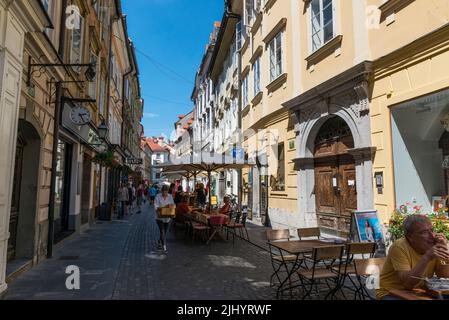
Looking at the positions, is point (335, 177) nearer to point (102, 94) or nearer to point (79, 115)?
point (79, 115)

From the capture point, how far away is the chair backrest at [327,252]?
4.34m

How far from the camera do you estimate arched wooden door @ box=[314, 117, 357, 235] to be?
9.07m

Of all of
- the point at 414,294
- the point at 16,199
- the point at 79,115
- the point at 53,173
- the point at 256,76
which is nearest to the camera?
the point at 414,294

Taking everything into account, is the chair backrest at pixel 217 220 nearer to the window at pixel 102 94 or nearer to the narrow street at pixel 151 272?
the narrow street at pixel 151 272

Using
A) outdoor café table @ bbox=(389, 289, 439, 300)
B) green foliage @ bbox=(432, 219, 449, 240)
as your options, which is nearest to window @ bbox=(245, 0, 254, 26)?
green foliage @ bbox=(432, 219, 449, 240)

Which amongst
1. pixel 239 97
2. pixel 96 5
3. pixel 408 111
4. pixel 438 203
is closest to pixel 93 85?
pixel 96 5

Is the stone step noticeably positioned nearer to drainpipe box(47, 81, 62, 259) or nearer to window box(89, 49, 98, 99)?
drainpipe box(47, 81, 62, 259)

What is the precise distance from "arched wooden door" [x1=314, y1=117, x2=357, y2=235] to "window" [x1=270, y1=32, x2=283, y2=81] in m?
3.61

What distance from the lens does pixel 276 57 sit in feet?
42.5

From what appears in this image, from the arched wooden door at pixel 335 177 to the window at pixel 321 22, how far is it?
2369 mm

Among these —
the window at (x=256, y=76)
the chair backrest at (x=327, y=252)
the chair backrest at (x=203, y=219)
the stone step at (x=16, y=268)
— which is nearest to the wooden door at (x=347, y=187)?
the chair backrest at (x=203, y=219)

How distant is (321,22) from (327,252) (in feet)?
25.6

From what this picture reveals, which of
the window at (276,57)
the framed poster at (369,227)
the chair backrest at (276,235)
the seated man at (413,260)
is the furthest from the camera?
the window at (276,57)
